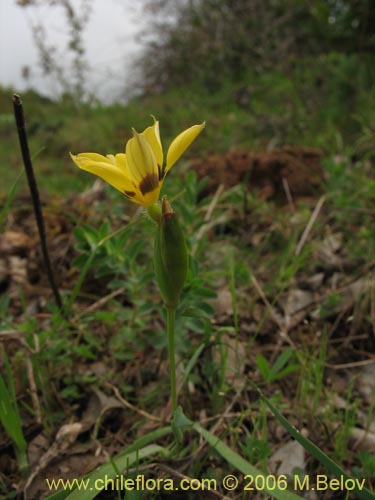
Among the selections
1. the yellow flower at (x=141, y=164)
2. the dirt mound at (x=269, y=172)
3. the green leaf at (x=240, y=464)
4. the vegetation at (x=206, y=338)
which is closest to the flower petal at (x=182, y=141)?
the yellow flower at (x=141, y=164)

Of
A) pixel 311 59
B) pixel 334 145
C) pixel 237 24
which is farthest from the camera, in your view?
pixel 237 24

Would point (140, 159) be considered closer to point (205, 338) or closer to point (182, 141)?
point (182, 141)

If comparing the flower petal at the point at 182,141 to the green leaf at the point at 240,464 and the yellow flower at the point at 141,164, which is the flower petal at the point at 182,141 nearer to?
the yellow flower at the point at 141,164

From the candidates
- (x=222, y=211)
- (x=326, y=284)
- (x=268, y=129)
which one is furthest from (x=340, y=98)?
(x=326, y=284)

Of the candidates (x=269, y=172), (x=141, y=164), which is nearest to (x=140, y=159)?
(x=141, y=164)

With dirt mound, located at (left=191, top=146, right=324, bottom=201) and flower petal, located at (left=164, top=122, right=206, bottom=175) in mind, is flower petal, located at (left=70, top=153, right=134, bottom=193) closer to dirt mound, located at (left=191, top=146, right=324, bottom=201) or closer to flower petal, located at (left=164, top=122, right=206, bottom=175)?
flower petal, located at (left=164, top=122, right=206, bottom=175)

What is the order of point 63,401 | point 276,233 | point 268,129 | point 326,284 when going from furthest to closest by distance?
point 268,129 < point 276,233 < point 326,284 < point 63,401

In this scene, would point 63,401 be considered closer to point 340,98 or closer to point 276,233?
point 276,233

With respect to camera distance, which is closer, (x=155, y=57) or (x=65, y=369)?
(x=65, y=369)
